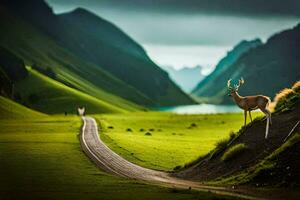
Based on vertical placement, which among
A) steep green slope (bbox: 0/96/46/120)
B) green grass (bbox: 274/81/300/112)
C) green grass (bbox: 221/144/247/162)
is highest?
steep green slope (bbox: 0/96/46/120)

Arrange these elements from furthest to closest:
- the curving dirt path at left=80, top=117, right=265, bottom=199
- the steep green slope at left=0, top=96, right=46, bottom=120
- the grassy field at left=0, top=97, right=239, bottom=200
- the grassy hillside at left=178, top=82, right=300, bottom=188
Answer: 1. the steep green slope at left=0, top=96, right=46, bottom=120
2. the grassy hillside at left=178, top=82, right=300, bottom=188
3. the curving dirt path at left=80, top=117, right=265, bottom=199
4. the grassy field at left=0, top=97, right=239, bottom=200

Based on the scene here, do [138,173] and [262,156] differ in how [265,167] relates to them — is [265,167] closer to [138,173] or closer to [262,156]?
[262,156]

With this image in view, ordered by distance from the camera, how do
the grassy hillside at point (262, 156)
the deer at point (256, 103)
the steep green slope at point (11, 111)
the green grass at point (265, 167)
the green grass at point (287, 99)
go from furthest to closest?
the steep green slope at point (11, 111)
the green grass at point (287, 99)
the deer at point (256, 103)
the green grass at point (265, 167)
the grassy hillside at point (262, 156)

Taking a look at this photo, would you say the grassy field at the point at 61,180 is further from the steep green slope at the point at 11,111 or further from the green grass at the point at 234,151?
the steep green slope at the point at 11,111

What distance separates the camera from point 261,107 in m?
37.6

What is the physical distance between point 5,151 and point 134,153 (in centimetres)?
1353

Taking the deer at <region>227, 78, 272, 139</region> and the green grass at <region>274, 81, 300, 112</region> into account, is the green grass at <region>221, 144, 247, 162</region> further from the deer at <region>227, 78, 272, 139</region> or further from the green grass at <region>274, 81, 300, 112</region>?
the green grass at <region>274, 81, 300, 112</region>

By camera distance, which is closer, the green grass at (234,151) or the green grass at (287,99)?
the green grass at (234,151)

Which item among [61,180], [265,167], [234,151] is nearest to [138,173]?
[234,151]

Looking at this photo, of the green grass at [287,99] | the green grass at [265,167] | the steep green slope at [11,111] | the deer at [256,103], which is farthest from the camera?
the steep green slope at [11,111]

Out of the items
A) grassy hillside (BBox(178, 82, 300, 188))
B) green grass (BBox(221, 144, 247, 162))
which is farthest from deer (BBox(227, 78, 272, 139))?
green grass (BBox(221, 144, 247, 162))

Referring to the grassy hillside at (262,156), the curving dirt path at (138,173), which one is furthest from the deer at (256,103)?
the curving dirt path at (138,173)

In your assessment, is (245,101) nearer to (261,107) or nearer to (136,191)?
(261,107)

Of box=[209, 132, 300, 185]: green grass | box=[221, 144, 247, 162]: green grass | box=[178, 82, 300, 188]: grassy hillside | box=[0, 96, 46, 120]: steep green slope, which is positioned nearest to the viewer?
box=[178, 82, 300, 188]: grassy hillside
